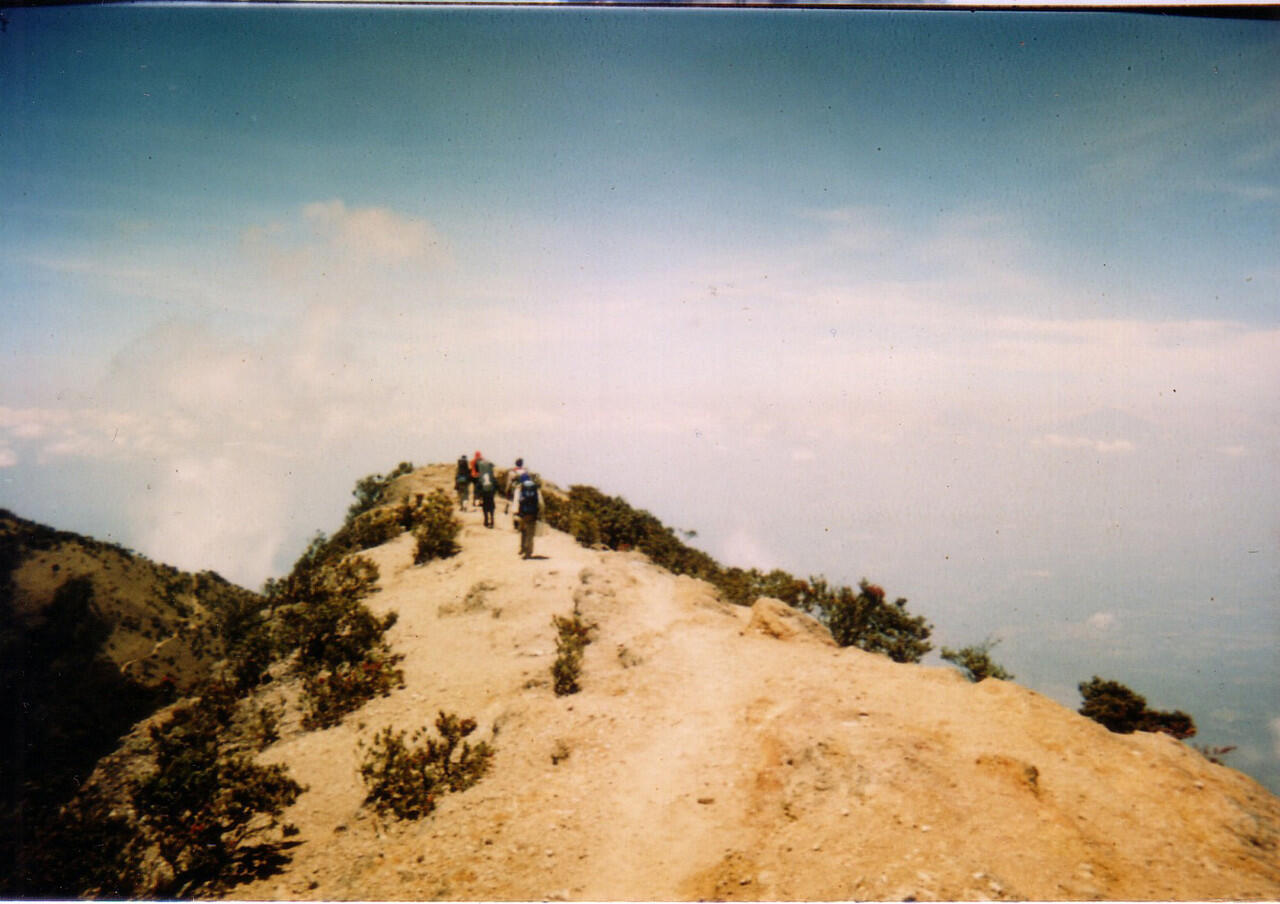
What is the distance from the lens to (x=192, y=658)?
107ft

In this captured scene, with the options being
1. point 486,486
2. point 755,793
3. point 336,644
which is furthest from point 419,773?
point 486,486

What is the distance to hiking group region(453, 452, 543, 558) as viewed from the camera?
17.0 metres

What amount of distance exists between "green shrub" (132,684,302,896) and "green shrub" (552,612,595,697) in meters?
4.96

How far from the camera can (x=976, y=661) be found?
57.1ft

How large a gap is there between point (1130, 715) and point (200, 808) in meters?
18.0

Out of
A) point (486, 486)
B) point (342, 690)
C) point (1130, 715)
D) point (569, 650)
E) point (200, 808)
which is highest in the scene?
Result: point (486, 486)

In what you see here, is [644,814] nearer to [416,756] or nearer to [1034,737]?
[416,756]

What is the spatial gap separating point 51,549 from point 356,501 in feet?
90.1

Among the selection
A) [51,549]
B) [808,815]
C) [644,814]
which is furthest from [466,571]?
[51,549]

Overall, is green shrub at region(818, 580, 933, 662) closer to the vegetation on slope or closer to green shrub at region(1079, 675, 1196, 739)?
the vegetation on slope

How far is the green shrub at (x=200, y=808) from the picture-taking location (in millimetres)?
7383

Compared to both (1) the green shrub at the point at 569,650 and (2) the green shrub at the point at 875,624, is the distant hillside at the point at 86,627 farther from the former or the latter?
(2) the green shrub at the point at 875,624

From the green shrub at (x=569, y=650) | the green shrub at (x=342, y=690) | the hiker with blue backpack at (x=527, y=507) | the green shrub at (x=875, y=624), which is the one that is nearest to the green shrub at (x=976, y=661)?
the green shrub at (x=875, y=624)

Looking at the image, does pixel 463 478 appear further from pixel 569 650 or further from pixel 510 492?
pixel 569 650
